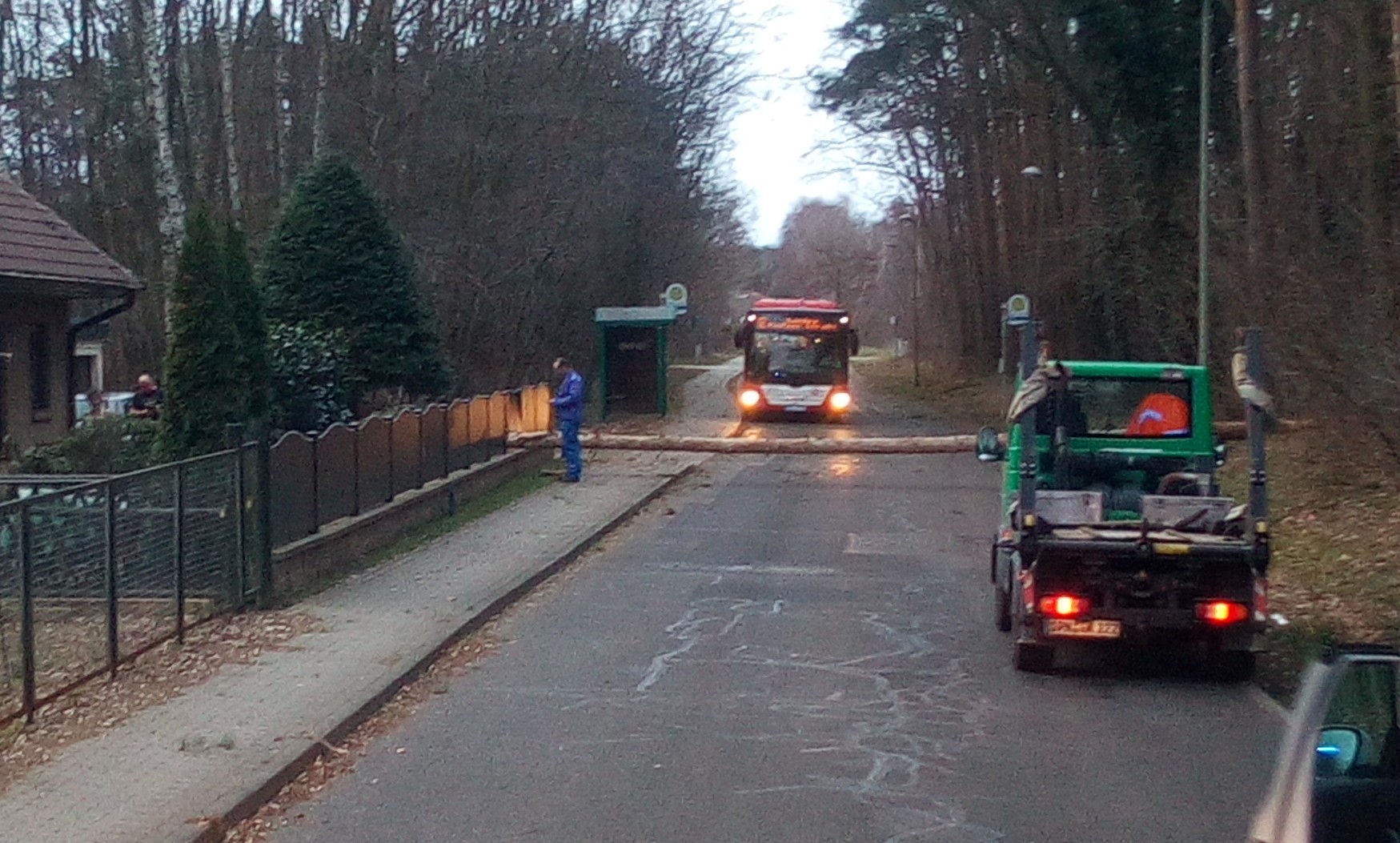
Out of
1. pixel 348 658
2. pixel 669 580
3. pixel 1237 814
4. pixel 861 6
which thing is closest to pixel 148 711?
pixel 348 658

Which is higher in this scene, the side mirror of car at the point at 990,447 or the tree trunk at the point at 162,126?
the tree trunk at the point at 162,126

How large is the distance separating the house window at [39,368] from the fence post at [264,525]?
1200 cm

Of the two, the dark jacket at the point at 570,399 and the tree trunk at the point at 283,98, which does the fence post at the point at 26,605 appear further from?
the tree trunk at the point at 283,98

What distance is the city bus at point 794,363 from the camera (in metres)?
40.8

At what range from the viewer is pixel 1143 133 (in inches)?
1230

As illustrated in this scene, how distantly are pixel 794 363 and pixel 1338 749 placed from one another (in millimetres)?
36749

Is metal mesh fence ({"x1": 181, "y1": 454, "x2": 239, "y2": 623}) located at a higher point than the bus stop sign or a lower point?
lower

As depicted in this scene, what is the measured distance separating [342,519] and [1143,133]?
20389mm

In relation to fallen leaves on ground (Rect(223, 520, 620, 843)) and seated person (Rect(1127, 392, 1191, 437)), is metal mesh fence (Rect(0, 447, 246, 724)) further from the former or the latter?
seated person (Rect(1127, 392, 1191, 437))

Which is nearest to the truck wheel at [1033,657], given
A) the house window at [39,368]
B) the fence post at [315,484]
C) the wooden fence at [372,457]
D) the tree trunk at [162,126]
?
the wooden fence at [372,457]

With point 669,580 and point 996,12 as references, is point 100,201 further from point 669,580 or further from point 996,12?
point 669,580

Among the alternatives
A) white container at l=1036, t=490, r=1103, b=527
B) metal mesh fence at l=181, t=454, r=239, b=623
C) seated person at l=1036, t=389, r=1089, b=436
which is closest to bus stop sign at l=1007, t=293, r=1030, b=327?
seated person at l=1036, t=389, r=1089, b=436

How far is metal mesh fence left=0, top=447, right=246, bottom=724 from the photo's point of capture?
28.3 feet

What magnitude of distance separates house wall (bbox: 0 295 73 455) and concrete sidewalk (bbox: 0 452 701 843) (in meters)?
8.57
